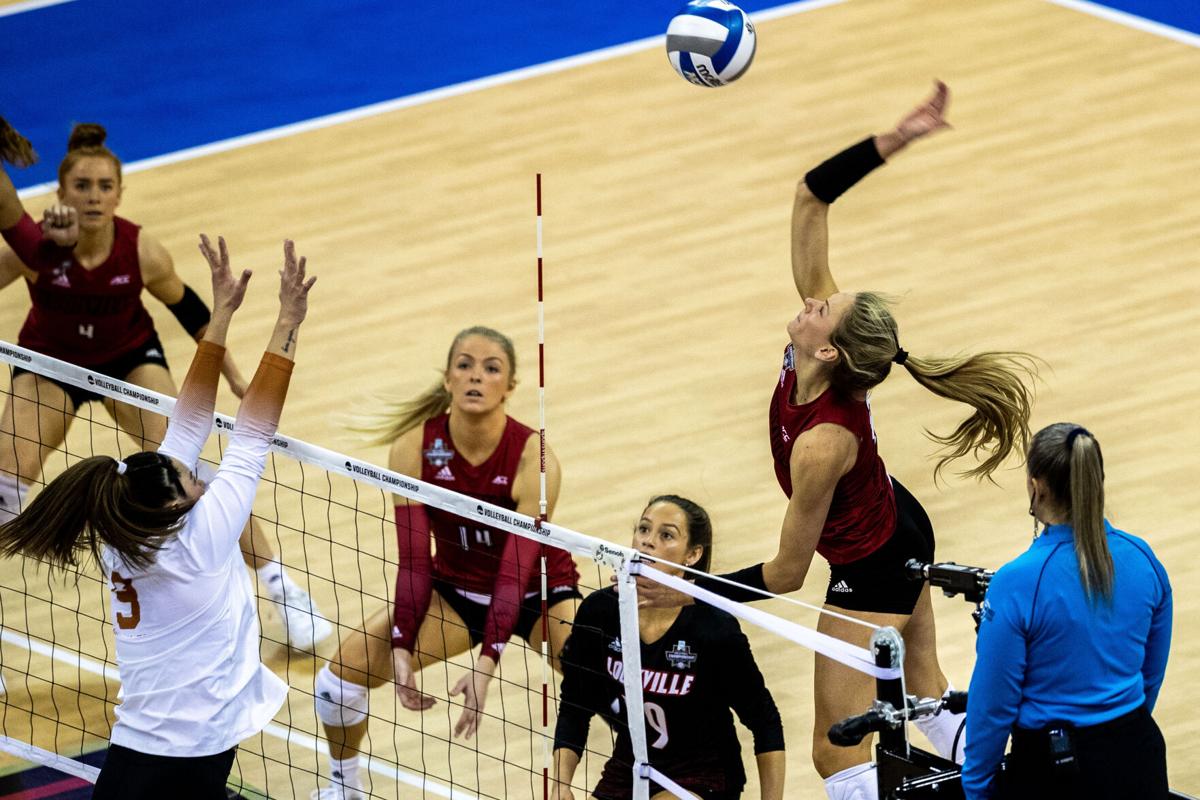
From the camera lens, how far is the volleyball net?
22.6 ft

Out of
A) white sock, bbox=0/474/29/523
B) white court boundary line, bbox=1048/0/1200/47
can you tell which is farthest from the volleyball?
white court boundary line, bbox=1048/0/1200/47

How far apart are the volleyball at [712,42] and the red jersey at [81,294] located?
2706mm

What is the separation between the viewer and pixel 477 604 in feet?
26.3

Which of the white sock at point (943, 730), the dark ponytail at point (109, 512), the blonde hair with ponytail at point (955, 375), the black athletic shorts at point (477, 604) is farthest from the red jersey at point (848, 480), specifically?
the dark ponytail at point (109, 512)

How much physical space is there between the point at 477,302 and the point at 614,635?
18.7 feet

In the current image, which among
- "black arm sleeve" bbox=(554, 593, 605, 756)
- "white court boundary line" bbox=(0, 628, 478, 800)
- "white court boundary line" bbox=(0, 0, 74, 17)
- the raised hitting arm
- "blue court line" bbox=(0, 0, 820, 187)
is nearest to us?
"black arm sleeve" bbox=(554, 593, 605, 756)

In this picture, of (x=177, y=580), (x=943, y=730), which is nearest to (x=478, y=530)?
(x=943, y=730)

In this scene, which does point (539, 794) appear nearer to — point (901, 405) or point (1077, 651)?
point (1077, 651)

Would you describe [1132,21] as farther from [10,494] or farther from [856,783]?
[856,783]

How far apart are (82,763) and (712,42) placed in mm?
4016

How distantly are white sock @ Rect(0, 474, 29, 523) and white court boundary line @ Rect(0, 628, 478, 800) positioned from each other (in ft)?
1.88

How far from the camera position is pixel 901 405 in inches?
439

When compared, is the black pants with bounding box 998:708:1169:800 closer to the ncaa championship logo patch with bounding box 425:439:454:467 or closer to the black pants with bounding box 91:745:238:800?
the black pants with bounding box 91:745:238:800

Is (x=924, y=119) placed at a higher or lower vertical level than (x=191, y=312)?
higher
